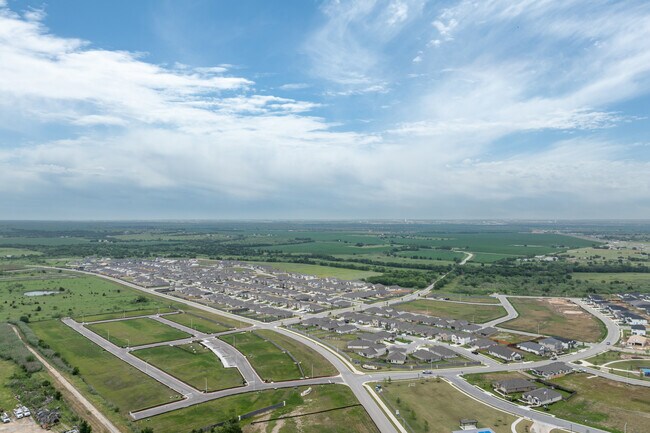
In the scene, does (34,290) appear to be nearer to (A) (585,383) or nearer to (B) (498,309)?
(B) (498,309)

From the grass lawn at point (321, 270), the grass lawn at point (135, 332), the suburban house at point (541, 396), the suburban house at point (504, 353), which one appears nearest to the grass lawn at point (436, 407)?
the suburban house at point (541, 396)

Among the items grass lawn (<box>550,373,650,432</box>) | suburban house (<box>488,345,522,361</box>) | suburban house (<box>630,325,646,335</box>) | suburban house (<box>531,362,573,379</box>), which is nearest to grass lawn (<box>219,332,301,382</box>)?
suburban house (<box>488,345,522,361</box>)

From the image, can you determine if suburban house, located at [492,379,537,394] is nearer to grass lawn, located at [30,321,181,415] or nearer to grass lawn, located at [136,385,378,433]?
grass lawn, located at [136,385,378,433]

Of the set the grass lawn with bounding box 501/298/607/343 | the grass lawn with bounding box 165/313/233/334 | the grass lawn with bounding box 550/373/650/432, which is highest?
the grass lawn with bounding box 165/313/233/334

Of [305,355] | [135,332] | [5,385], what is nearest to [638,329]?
[305,355]

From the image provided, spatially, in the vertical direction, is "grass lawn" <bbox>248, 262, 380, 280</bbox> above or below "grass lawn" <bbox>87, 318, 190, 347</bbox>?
above
